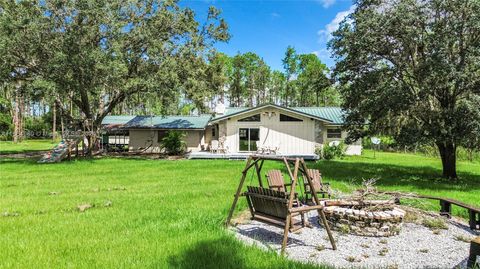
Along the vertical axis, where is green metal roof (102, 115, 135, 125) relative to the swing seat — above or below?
above

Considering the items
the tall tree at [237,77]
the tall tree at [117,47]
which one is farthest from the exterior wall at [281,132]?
the tall tree at [237,77]

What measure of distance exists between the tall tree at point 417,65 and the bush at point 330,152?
29.4 ft

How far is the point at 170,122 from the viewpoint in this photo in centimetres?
2783

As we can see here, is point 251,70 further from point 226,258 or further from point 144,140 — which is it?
point 226,258

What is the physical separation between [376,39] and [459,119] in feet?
12.9

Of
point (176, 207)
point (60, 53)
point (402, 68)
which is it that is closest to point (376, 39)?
point (402, 68)

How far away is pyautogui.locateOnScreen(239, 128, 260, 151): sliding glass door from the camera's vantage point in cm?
2465

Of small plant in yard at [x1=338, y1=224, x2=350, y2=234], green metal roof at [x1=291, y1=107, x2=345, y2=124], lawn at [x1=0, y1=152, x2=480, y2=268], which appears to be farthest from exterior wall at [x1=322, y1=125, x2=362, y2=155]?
small plant in yard at [x1=338, y1=224, x2=350, y2=234]

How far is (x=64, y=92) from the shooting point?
59.8 feet

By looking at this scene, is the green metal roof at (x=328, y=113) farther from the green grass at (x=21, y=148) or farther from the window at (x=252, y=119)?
the green grass at (x=21, y=148)

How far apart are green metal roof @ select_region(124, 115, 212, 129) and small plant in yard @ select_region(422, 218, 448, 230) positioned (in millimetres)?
20413

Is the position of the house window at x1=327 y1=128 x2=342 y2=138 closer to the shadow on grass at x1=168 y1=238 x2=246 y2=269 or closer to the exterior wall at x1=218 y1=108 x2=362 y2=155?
the exterior wall at x1=218 y1=108 x2=362 y2=155

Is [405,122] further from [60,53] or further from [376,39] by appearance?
[60,53]

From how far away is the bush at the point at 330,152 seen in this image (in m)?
23.3
